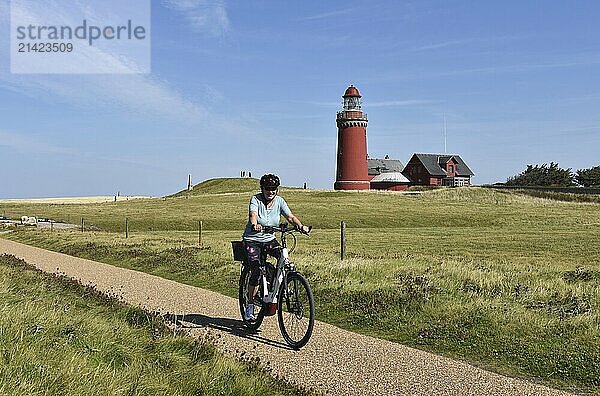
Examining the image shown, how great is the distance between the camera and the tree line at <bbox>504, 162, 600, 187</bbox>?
4498 inches

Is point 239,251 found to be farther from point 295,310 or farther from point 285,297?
point 295,310

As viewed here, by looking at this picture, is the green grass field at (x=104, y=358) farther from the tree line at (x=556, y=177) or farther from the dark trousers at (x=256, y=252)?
the tree line at (x=556, y=177)

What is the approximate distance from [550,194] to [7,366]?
289 feet

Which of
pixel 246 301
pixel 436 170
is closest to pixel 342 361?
pixel 246 301

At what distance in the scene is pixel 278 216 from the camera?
10.0 metres

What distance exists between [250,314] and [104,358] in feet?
11.6

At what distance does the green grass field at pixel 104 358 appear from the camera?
5672 mm

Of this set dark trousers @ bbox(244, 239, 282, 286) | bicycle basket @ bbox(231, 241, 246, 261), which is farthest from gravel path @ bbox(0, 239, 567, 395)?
bicycle basket @ bbox(231, 241, 246, 261)

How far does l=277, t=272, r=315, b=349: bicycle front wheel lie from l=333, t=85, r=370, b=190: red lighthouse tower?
86642 millimetres

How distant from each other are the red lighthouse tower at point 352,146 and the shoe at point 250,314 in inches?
3390

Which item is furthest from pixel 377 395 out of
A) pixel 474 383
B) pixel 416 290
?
pixel 416 290

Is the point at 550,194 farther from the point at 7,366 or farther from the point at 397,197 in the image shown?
the point at 7,366

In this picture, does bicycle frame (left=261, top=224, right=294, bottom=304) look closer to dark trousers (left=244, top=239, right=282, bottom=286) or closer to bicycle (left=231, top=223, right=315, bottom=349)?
bicycle (left=231, top=223, right=315, bottom=349)

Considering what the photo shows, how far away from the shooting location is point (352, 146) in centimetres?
9556
